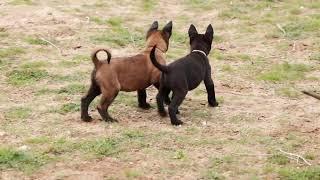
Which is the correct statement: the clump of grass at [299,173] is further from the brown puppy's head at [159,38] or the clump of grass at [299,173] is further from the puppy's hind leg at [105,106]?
the brown puppy's head at [159,38]

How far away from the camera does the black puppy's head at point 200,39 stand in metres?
8.25

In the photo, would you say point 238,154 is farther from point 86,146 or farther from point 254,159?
point 86,146

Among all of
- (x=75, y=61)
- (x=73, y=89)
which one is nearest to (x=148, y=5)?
(x=75, y=61)

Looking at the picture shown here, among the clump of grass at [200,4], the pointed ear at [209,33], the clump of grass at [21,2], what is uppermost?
the pointed ear at [209,33]

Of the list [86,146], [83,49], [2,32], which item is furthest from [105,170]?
[2,32]

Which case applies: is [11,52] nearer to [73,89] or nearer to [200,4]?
[73,89]

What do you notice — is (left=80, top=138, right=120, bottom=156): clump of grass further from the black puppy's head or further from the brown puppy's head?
the black puppy's head

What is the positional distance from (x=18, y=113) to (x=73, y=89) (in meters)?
1.17

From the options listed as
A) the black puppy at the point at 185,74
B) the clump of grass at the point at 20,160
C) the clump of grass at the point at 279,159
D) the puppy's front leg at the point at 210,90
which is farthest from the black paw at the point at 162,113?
the clump of grass at the point at 20,160

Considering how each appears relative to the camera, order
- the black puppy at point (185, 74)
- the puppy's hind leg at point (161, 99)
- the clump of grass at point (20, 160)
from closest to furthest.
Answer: the clump of grass at point (20, 160)
the black puppy at point (185, 74)
the puppy's hind leg at point (161, 99)

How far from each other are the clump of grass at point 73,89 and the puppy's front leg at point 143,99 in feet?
3.38

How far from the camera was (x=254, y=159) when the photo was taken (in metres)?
6.66

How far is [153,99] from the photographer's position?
8.80 metres

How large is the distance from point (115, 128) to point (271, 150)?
5.65ft
